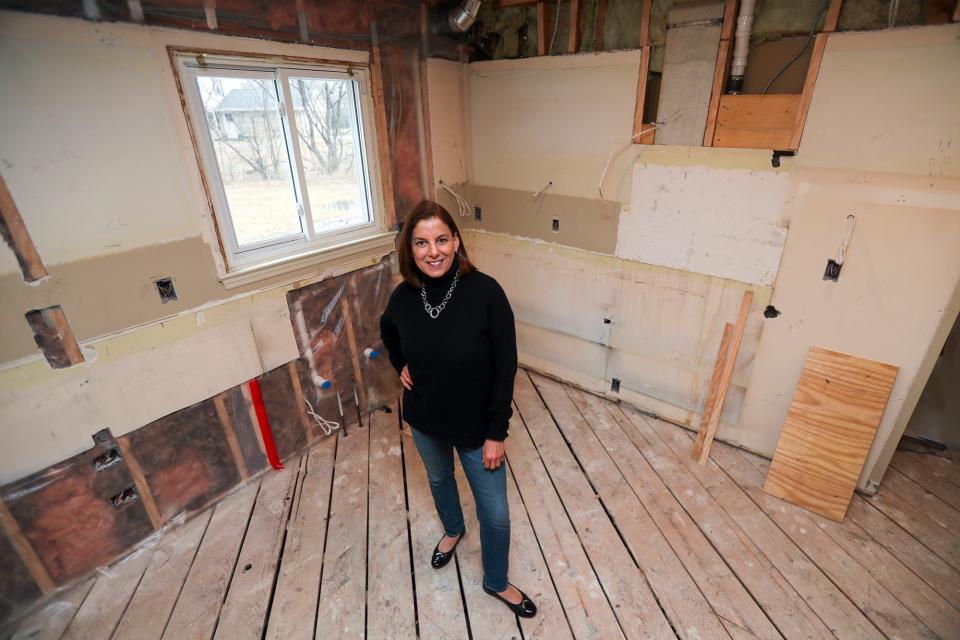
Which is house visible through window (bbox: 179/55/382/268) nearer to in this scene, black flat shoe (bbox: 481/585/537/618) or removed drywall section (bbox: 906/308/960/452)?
black flat shoe (bbox: 481/585/537/618)

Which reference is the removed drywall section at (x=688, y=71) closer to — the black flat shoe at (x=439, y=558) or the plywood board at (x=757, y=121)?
the plywood board at (x=757, y=121)

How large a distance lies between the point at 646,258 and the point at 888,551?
1858 mm

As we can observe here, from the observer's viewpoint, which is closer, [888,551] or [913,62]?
[913,62]

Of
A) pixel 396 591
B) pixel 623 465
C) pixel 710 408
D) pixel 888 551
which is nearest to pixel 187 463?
pixel 396 591

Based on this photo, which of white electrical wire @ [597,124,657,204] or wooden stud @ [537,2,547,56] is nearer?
white electrical wire @ [597,124,657,204]

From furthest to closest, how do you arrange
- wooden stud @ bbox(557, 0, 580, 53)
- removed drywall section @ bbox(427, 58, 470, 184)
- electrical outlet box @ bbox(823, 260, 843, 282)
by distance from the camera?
removed drywall section @ bbox(427, 58, 470, 184) → wooden stud @ bbox(557, 0, 580, 53) → electrical outlet box @ bbox(823, 260, 843, 282)

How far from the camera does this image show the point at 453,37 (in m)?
2.94

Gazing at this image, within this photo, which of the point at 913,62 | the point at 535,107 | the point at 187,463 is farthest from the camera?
the point at 535,107

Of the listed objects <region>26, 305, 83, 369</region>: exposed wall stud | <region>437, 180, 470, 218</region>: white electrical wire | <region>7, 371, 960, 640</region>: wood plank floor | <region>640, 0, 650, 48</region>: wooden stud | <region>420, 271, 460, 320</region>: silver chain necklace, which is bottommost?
<region>7, 371, 960, 640</region>: wood plank floor

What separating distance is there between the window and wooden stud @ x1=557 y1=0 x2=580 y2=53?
1227mm

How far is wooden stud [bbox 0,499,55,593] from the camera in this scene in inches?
71.5

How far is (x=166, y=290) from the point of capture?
6.72 feet

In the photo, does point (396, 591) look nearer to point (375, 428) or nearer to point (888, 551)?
point (375, 428)

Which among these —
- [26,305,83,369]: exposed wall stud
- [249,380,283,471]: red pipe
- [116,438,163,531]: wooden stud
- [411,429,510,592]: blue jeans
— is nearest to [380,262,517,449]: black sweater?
[411,429,510,592]: blue jeans
